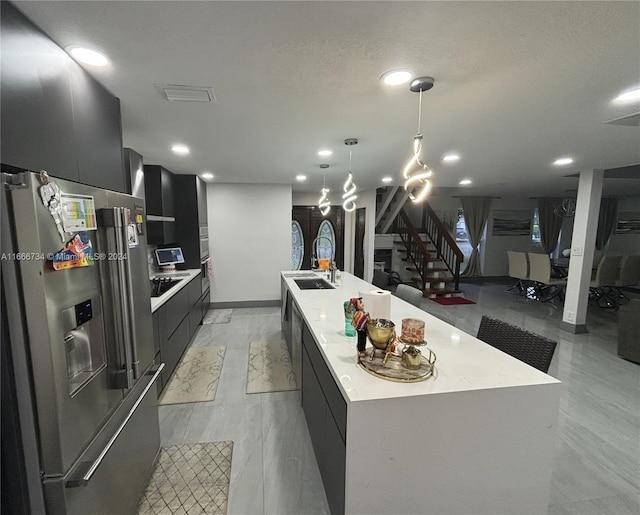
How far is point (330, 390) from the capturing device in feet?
4.92

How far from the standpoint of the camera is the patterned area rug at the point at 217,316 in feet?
16.0

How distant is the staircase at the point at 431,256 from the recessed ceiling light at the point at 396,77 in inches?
215

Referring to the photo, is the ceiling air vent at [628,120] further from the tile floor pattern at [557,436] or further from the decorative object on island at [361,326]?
the decorative object on island at [361,326]

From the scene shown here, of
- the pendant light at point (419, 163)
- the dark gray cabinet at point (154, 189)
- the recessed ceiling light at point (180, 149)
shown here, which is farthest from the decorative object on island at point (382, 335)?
the dark gray cabinet at point (154, 189)

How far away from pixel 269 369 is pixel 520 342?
8.05 feet

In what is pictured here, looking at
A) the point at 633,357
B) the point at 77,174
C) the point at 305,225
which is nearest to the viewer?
the point at 77,174

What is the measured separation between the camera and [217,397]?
2727 millimetres

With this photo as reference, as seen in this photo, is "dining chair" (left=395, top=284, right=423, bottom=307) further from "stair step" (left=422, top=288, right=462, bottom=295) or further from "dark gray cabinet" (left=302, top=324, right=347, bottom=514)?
"stair step" (left=422, top=288, right=462, bottom=295)

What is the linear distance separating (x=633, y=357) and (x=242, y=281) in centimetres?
571

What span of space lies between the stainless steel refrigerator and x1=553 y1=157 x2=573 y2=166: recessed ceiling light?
4.58m

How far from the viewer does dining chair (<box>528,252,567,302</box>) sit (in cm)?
579

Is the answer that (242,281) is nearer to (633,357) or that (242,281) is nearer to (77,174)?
(77,174)

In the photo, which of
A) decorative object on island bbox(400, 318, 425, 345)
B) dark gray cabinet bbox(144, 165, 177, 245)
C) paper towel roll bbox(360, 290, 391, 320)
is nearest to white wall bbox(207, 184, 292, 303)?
dark gray cabinet bbox(144, 165, 177, 245)

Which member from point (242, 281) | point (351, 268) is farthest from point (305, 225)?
point (242, 281)
